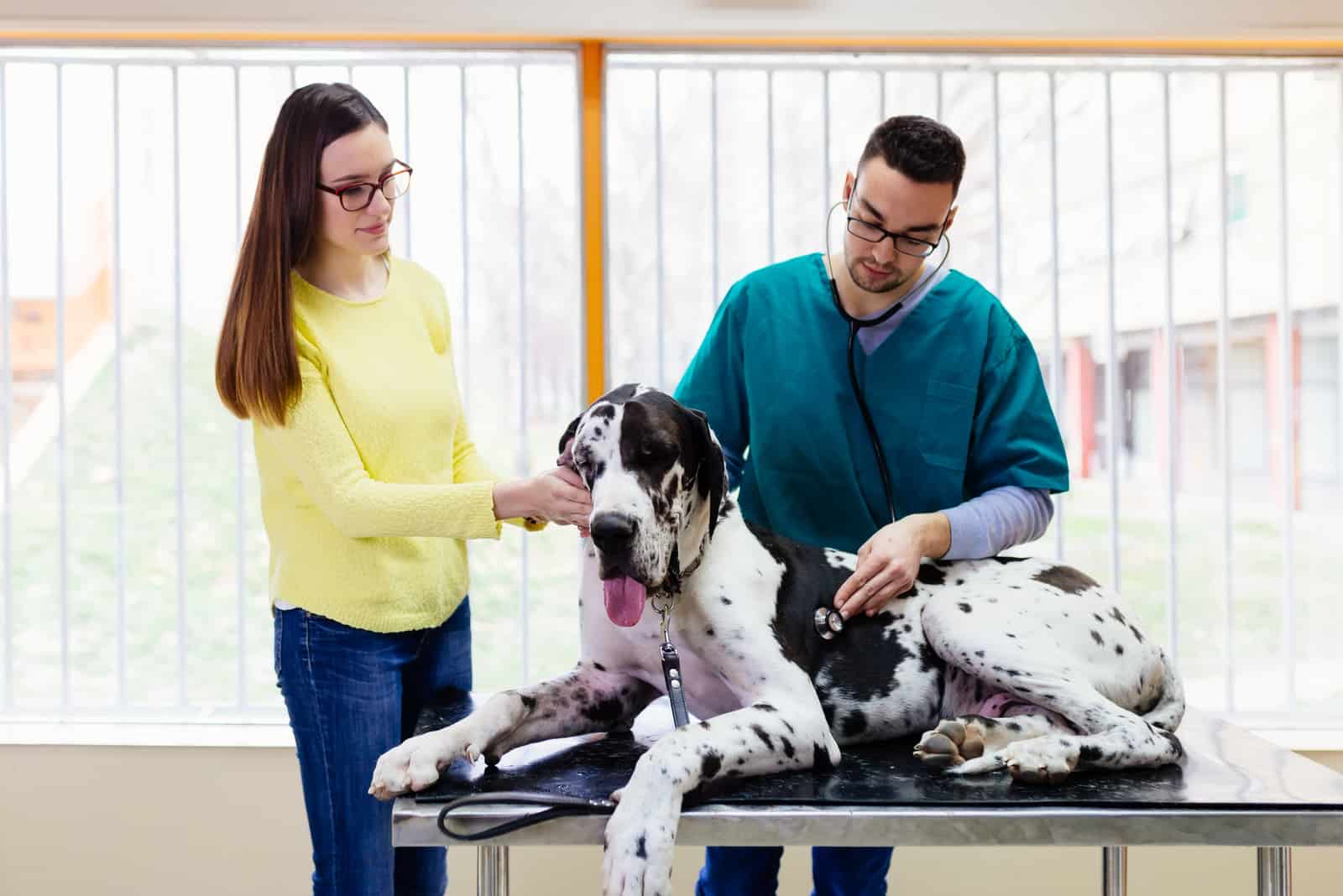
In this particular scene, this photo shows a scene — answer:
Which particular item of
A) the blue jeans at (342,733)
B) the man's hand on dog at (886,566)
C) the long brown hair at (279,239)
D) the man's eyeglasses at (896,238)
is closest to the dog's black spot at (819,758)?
the man's hand on dog at (886,566)

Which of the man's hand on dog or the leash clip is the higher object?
the man's hand on dog

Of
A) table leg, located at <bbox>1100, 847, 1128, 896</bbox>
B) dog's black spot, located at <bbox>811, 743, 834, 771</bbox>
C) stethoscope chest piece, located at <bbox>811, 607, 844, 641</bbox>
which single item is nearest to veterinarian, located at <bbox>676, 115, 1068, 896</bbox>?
stethoscope chest piece, located at <bbox>811, 607, 844, 641</bbox>

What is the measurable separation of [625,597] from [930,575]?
0.61m

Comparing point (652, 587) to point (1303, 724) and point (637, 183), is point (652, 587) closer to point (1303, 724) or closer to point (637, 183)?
point (637, 183)

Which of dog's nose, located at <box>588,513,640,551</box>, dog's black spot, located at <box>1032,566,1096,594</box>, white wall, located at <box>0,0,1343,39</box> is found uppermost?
white wall, located at <box>0,0,1343,39</box>

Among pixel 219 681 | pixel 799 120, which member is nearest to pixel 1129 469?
pixel 799 120

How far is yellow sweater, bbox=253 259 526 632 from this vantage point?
1.82m

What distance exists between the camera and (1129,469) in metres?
3.33

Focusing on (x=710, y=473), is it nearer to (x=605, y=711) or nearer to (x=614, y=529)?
(x=614, y=529)

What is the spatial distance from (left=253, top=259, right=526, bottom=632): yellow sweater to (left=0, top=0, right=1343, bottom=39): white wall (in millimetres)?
1170

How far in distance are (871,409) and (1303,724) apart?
2.14m

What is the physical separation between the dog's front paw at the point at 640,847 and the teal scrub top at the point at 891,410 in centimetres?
85

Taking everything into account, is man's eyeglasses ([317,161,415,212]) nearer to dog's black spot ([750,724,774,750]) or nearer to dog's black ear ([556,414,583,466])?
dog's black ear ([556,414,583,466])

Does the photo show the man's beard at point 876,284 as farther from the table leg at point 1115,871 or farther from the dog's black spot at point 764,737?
the table leg at point 1115,871
